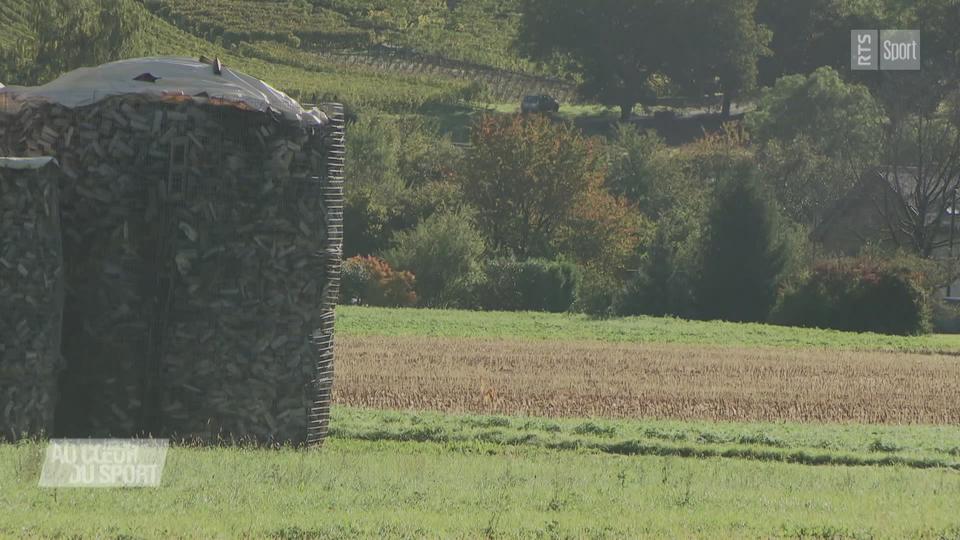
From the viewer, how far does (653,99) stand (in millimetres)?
115062

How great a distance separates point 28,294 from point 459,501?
17.8 ft

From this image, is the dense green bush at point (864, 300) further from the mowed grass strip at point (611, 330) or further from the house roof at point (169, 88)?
the house roof at point (169, 88)

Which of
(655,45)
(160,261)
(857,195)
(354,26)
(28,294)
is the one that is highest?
(160,261)

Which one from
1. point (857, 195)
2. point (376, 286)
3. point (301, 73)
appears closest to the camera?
point (376, 286)

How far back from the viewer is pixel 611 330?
43.4 metres

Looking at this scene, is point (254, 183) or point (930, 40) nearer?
point (254, 183)

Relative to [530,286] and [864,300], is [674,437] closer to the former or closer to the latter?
[864,300]

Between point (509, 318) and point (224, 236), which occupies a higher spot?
point (224, 236)

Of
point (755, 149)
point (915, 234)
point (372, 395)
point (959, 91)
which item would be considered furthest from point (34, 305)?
point (959, 91)

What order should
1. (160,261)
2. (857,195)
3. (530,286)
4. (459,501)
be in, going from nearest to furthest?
(459,501) → (160,261) → (530,286) → (857,195)

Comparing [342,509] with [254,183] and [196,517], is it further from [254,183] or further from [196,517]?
[254,183]

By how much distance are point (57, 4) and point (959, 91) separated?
5303cm

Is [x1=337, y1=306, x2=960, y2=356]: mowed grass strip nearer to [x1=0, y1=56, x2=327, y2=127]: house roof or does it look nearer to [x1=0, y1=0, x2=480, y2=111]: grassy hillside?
[x1=0, y1=56, x2=327, y2=127]: house roof

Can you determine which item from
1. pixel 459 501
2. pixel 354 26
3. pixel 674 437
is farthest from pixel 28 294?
pixel 354 26
